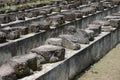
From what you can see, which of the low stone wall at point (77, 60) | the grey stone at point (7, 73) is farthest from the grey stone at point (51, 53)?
the grey stone at point (7, 73)

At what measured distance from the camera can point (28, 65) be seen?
673cm

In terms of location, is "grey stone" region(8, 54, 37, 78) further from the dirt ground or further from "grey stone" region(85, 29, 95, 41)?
"grey stone" region(85, 29, 95, 41)

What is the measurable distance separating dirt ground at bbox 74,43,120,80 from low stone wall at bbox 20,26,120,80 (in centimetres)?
18

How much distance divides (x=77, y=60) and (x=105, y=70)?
102cm

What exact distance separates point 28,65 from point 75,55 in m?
1.84

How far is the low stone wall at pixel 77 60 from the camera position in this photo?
6887 millimetres

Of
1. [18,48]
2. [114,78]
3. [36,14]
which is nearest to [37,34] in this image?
[18,48]

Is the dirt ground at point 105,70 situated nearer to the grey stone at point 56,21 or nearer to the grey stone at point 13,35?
the grey stone at point 13,35

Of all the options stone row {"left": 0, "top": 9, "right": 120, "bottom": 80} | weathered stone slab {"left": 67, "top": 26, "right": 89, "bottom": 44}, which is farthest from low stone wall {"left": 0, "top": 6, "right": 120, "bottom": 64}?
weathered stone slab {"left": 67, "top": 26, "right": 89, "bottom": 44}

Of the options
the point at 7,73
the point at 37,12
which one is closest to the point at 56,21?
the point at 37,12

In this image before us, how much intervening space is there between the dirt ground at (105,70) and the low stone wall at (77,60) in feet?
0.60

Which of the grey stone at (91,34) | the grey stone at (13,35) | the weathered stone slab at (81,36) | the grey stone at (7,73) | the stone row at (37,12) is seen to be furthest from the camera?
the stone row at (37,12)

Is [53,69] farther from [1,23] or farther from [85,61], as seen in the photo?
[1,23]

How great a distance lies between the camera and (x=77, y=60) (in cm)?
834
